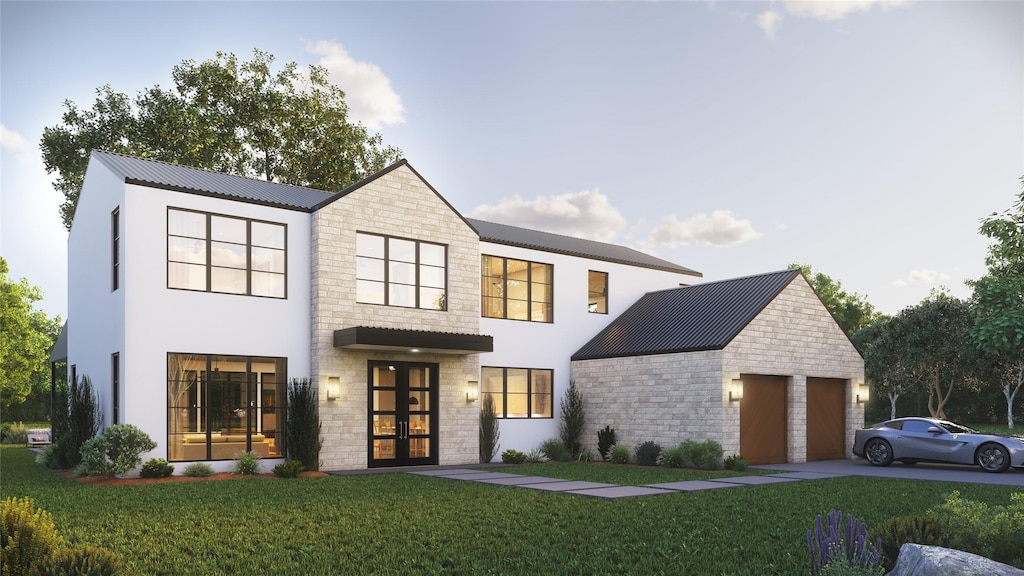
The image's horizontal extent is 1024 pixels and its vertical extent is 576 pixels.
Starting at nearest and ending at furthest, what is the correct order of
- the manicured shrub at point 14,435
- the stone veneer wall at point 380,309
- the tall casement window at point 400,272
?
the stone veneer wall at point 380,309 < the tall casement window at point 400,272 < the manicured shrub at point 14,435

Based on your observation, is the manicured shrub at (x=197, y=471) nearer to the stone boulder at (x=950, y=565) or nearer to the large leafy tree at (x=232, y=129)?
the stone boulder at (x=950, y=565)

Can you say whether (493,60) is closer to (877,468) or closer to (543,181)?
(543,181)

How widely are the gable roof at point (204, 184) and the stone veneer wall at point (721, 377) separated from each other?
30.3 ft

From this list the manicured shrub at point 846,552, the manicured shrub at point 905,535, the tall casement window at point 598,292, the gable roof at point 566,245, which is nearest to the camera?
the manicured shrub at point 846,552

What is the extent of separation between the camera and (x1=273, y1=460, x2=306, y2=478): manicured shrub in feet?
51.6

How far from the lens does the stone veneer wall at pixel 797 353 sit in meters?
19.2

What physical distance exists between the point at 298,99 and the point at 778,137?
65.7 feet

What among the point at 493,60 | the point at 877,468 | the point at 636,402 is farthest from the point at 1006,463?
the point at 493,60

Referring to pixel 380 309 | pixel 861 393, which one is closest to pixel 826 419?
pixel 861 393

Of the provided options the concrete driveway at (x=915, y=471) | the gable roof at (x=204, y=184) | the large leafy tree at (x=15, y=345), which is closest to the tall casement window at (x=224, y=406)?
Result: the gable roof at (x=204, y=184)

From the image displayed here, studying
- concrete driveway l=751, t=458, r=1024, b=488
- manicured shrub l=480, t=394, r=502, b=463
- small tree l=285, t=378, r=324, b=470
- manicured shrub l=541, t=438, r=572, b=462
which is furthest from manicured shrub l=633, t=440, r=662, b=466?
small tree l=285, t=378, r=324, b=470

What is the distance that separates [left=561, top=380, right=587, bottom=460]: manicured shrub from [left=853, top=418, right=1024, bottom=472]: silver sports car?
23.4 ft

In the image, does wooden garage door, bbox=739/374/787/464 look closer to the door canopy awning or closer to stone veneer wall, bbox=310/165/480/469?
the door canopy awning

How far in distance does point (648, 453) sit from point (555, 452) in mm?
2808
